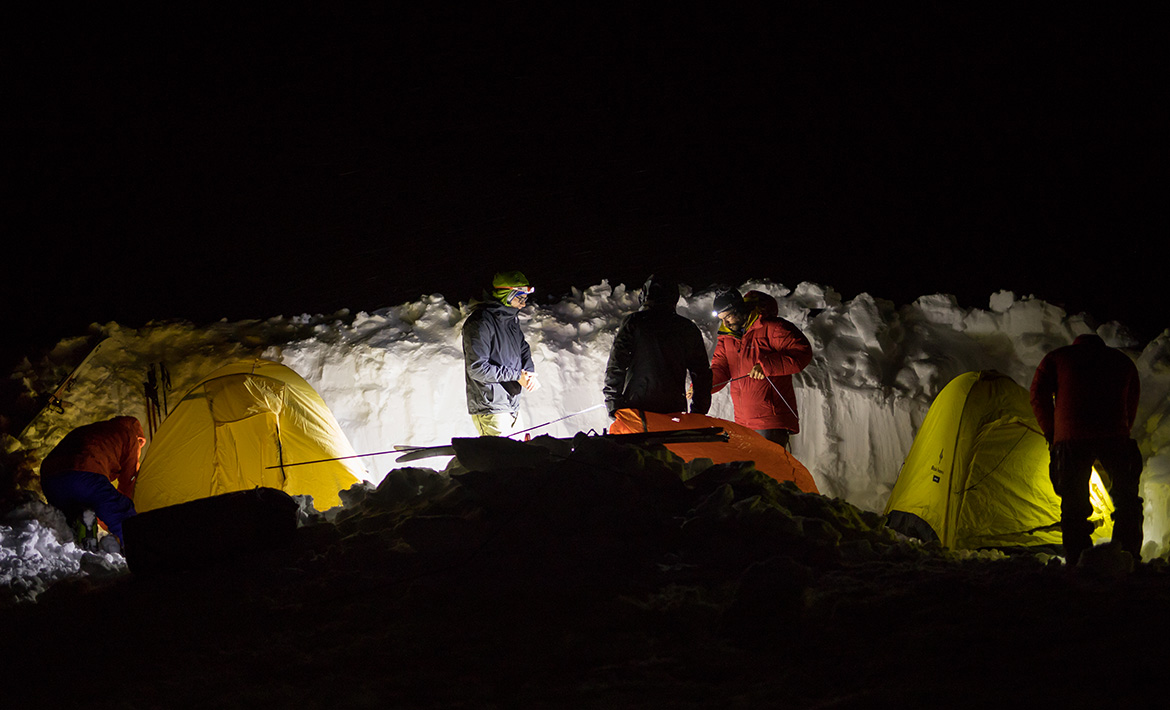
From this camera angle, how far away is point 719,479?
387 centimetres

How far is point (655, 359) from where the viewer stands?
554 cm

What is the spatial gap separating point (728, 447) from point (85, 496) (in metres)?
4.56

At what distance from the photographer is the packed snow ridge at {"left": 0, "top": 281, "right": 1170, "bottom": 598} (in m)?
7.21

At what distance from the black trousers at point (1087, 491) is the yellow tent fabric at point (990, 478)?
3.04 feet

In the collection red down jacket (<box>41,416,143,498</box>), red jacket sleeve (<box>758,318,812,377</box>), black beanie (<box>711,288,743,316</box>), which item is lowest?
red down jacket (<box>41,416,143,498</box>)

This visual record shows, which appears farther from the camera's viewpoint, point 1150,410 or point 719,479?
point 1150,410

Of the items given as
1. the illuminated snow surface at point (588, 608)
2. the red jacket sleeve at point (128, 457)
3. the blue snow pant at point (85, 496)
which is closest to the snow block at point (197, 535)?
the illuminated snow surface at point (588, 608)

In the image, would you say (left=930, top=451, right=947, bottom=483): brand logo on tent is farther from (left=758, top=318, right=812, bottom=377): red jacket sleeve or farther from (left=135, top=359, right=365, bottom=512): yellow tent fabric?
(left=135, top=359, right=365, bottom=512): yellow tent fabric

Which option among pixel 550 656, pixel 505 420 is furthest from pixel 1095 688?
pixel 505 420

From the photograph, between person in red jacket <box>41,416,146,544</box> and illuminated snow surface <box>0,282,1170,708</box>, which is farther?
person in red jacket <box>41,416,146,544</box>

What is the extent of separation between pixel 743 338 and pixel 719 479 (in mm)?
2967

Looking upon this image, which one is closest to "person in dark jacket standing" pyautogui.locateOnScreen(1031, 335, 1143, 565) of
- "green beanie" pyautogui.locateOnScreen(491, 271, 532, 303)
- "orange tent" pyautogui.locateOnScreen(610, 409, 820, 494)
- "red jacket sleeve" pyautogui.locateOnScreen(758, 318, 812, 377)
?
"orange tent" pyautogui.locateOnScreen(610, 409, 820, 494)

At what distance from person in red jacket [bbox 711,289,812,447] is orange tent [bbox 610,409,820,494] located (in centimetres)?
118

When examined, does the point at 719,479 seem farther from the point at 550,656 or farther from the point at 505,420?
the point at 505,420
